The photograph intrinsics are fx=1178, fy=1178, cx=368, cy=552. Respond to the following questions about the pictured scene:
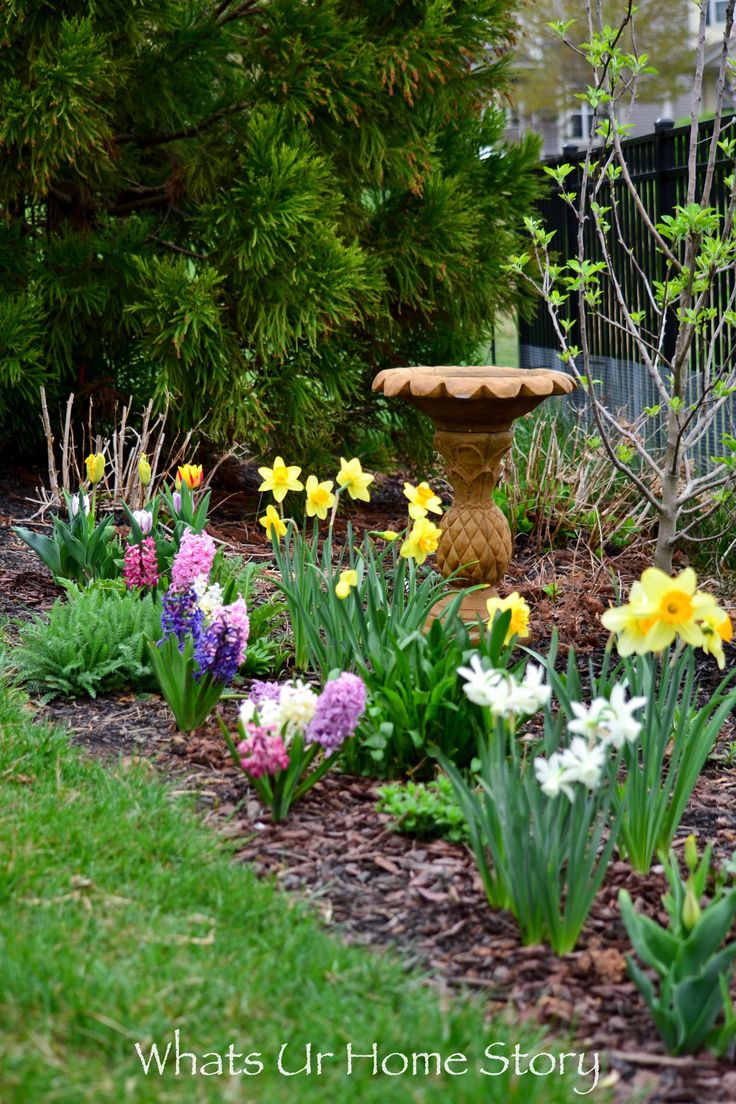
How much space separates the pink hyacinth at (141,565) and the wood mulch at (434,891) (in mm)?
498

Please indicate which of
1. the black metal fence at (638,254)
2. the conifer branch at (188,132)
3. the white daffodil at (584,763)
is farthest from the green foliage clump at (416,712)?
the conifer branch at (188,132)

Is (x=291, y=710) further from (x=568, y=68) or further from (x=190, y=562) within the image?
(x=568, y=68)

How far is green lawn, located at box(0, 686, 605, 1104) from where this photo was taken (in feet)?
5.97

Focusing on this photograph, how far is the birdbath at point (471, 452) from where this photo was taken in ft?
13.7

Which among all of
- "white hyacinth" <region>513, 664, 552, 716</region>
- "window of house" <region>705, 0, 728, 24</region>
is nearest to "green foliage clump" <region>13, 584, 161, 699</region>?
"white hyacinth" <region>513, 664, 552, 716</region>

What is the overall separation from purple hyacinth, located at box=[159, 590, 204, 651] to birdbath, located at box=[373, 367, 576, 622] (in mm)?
1282

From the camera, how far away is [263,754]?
2.66m

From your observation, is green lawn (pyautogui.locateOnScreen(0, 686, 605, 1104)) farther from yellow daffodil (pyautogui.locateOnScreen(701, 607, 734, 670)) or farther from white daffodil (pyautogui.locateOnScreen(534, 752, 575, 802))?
yellow daffodil (pyautogui.locateOnScreen(701, 607, 734, 670))

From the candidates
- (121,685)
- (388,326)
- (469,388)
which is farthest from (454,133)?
(121,685)

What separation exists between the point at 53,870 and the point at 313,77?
4620 millimetres

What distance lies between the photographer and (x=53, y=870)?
2426 millimetres

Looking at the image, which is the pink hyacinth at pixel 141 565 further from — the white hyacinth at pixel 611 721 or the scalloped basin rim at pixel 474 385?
the white hyacinth at pixel 611 721

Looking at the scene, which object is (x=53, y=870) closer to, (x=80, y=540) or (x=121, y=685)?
(x=121, y=685)

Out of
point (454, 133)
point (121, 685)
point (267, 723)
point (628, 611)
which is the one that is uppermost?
point (454, 133)
